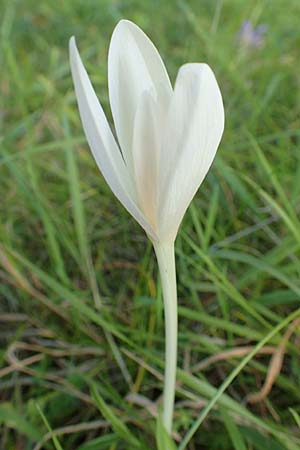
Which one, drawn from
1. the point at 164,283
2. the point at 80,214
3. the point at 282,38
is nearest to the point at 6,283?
the point at 80,214

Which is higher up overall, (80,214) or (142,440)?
(80,214)

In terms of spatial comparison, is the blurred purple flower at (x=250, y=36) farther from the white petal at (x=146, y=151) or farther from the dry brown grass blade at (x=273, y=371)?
the white petal at (x=146, y=151)

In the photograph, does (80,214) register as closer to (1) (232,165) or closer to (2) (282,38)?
(1) (232,165)

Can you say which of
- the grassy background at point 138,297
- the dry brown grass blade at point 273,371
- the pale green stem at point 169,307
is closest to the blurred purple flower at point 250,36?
the grassy background at point 138,297

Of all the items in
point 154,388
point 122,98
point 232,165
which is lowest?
point 154,388

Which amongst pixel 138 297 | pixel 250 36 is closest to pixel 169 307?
pixel 138 297

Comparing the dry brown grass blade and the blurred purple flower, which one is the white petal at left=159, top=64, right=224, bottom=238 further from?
the blurred purple flower

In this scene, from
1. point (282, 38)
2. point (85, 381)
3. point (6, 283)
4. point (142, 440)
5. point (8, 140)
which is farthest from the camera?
point (282, 38)

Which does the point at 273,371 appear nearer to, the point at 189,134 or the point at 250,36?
the point at 189,134
